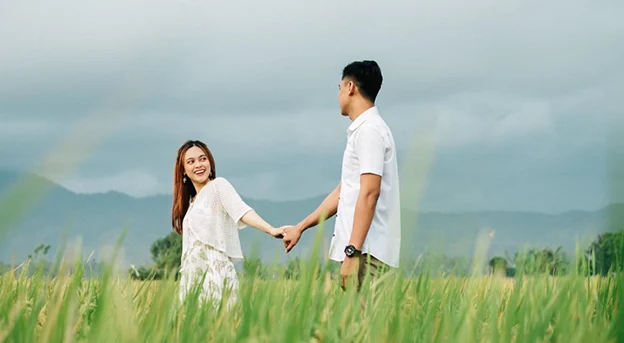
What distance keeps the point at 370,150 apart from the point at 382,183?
249 mm

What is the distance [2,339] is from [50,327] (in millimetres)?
182

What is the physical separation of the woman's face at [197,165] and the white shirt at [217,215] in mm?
78

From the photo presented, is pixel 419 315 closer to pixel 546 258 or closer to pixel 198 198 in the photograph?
pixel 546 258

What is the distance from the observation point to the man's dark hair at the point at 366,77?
13.7ft

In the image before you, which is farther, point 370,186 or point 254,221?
point 254,221

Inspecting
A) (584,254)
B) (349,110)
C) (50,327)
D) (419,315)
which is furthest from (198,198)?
(50,327)

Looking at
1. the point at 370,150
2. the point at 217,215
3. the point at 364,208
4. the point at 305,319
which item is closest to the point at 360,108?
the point at 370,150

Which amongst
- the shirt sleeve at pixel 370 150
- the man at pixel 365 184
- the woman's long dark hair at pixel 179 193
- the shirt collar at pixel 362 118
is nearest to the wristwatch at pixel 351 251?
the man at pixel 365 184

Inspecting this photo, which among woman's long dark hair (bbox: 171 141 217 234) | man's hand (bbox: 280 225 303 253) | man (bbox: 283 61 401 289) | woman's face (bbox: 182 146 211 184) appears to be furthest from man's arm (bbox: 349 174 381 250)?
woman's long dark hair (bbox: 171 141 217 234)

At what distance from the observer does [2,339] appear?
171 centimetres

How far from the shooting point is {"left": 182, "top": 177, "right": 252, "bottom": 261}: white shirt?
503 centimetres

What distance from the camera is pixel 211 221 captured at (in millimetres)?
5047

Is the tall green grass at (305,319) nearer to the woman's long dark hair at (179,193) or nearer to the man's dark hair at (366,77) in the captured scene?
the man's dark hair at (366,77)

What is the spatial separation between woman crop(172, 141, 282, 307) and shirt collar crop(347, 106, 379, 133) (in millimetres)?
1168
